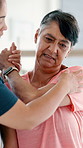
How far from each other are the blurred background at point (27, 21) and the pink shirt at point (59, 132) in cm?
159

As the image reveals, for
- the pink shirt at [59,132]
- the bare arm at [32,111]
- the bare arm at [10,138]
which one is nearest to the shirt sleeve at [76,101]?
the pink shirt at [59,132]

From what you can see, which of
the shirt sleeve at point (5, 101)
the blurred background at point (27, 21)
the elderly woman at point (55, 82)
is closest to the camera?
the shirt sleeve at point (5, 101)

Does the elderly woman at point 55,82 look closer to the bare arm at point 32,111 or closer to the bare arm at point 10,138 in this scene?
the bare arm at point 10,138

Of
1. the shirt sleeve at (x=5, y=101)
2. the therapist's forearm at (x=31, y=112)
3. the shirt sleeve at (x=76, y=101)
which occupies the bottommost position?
the shirt sleeve at (x=76, y=101)

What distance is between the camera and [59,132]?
140 centimetres

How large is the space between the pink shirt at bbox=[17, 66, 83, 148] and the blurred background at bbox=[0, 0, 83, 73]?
1593 millimetres

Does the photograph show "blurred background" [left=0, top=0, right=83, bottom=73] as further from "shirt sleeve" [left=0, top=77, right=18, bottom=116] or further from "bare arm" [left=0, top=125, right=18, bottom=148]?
"shirt sleeve" [left=0, top=77, right=18, bottom=116]

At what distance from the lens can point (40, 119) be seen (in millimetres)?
1090

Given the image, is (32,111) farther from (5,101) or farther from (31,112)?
(5,101)

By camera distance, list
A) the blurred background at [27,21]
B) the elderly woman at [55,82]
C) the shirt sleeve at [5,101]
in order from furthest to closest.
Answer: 1. the blurred background at [27,21]
2. the elderly woman at [55,82]
3. the shirt sleeve at [5,101]

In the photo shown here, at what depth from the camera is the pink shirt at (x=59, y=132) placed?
140 cm

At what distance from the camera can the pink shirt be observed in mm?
1402

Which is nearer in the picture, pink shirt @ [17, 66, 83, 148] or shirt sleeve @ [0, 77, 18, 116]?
shirt sleeve @ [0, 77, 18, 116]

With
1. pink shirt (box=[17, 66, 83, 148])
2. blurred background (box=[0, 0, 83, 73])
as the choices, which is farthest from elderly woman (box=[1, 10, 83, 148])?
blurred background (box=[0, 0, 83, 73])
